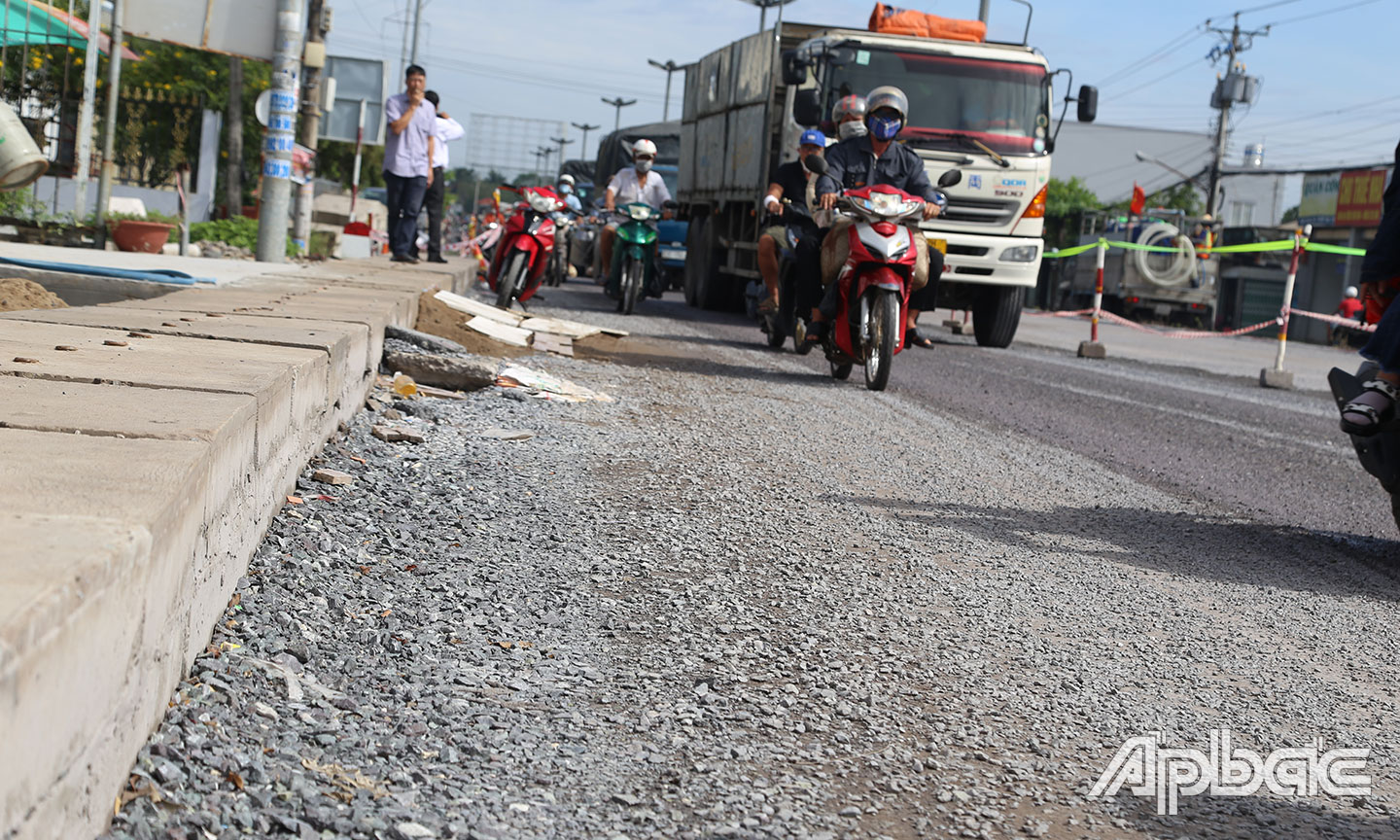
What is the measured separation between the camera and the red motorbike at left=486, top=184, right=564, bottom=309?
12599 mm

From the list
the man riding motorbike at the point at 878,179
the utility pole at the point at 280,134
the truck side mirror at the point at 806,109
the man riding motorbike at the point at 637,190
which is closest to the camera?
the man riding motorbike at the point at 878,179

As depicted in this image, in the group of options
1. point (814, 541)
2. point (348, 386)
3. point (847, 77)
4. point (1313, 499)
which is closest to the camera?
point (814, 541)

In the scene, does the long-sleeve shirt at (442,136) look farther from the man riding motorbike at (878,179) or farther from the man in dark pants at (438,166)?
the man riding motorbike at (878,179)

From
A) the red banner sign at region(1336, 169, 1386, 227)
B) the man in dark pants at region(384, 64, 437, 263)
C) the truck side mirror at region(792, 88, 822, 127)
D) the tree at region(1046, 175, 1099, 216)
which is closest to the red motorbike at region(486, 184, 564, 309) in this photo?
the man in dark pants at region(384, 64, 437, 263)

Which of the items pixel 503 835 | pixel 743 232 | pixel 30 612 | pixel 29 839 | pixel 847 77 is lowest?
pixel 503 835

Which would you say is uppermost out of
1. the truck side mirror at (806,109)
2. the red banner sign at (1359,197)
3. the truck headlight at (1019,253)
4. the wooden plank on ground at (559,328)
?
the red banner sign at (1359,197)

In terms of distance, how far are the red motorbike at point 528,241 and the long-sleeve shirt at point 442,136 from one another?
3.89ft

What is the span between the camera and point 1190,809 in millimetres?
2529

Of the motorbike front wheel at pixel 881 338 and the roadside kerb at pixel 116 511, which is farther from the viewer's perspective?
the motorbike front wheel at pixel 881 338

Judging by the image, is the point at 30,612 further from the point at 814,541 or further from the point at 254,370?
Result: the point at 814,541

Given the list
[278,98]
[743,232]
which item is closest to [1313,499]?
[278,98]

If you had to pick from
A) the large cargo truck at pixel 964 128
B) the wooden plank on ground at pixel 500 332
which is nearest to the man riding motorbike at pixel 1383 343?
the wooden plank on ground at pixel 500 332

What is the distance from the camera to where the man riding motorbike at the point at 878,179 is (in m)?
9.20

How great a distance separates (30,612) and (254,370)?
229 cm
